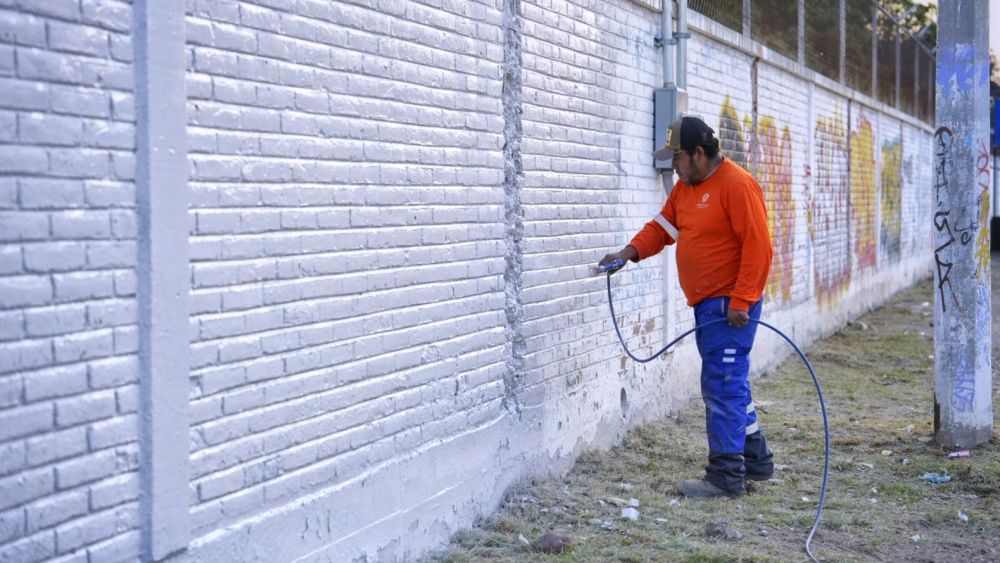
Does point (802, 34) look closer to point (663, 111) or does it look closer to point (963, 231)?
point (663, 111)

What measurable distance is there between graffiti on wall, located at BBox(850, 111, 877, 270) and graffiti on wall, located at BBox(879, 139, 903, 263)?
95cm

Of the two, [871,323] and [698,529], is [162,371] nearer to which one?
[698,529]

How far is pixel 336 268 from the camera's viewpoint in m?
4.16

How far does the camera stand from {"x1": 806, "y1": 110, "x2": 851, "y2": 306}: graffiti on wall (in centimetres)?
1294

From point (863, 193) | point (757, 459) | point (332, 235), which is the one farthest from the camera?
point (863, 193)

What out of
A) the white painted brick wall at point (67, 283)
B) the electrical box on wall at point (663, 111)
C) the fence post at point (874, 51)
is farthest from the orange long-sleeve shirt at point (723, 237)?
the fence post at point (874, 51)

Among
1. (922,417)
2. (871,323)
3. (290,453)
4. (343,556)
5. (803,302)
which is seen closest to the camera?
(290,453)

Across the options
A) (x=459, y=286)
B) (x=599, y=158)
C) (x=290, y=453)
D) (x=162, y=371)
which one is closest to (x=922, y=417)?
(x=599, y=158)

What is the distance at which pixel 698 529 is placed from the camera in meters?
5.20

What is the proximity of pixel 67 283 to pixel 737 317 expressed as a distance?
3583 mm

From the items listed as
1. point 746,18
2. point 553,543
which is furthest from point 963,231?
point 746,18

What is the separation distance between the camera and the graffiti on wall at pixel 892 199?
722 inches

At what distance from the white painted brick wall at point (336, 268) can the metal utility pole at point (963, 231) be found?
2003 millimetres

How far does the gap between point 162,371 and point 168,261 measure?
13.9 inches
